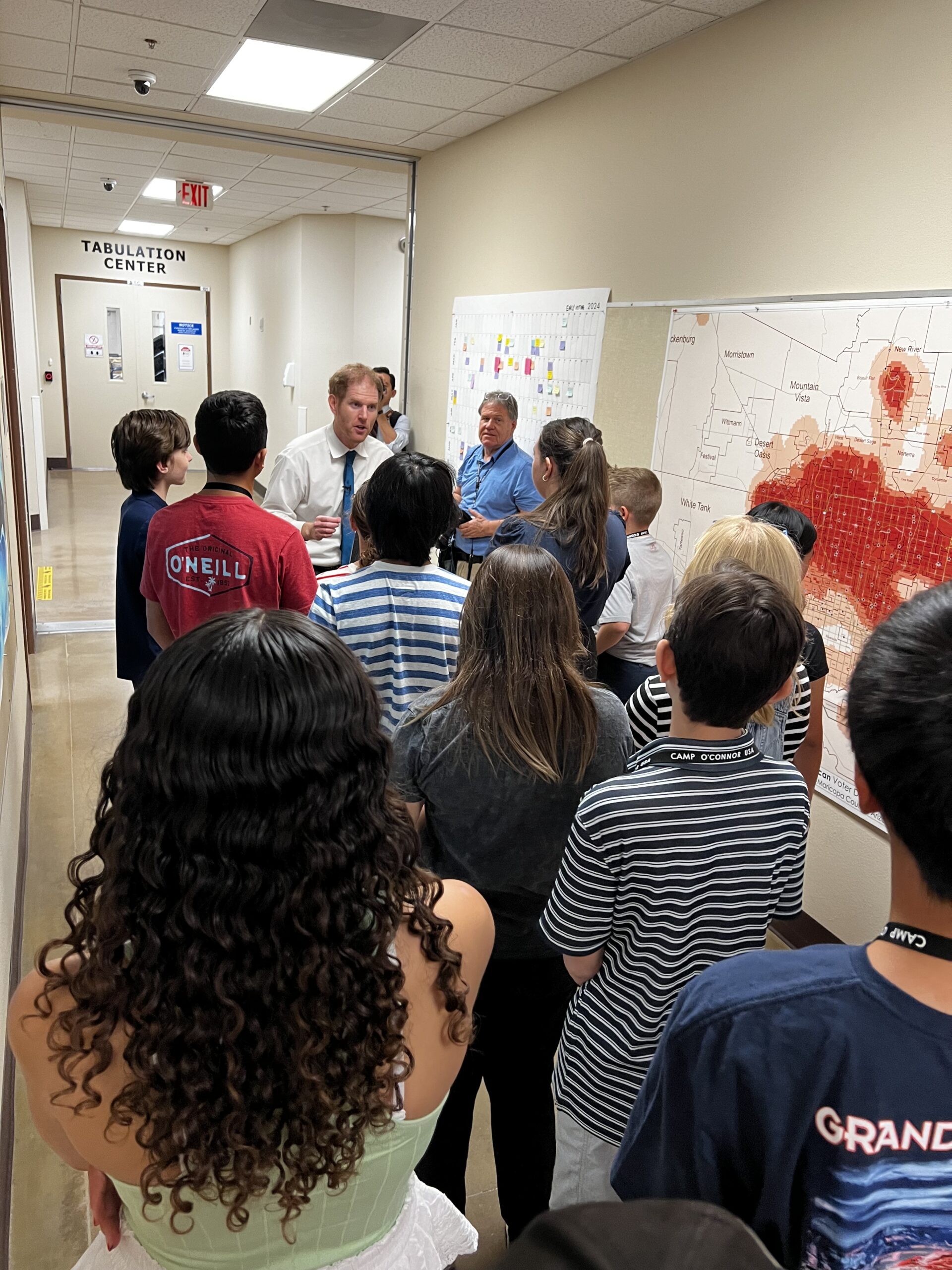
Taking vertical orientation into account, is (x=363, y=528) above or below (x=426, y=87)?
below

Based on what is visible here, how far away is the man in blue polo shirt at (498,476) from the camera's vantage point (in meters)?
4.44

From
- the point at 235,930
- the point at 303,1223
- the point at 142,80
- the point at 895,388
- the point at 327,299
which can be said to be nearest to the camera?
the point at 235,930

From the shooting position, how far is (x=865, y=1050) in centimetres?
60

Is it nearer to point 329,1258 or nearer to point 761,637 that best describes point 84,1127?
point 329,1258

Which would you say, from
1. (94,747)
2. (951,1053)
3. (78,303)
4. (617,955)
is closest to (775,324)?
(617,955)

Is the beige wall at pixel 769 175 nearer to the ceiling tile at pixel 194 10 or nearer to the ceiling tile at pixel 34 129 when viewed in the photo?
the ceiling tile at pixel 194 10

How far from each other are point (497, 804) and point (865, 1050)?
899 mm

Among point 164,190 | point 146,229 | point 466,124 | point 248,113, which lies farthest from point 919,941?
point 146,229

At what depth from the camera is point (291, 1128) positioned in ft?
2.59

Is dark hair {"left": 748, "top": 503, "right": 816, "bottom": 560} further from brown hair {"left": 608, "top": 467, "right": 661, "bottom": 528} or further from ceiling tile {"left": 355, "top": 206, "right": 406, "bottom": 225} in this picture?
ceiling tile {"left": 355, "top": 206, "right": 406, "bottom": 225}

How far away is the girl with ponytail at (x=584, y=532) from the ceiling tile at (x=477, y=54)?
2.02m

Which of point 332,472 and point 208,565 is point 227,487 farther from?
point 332,472

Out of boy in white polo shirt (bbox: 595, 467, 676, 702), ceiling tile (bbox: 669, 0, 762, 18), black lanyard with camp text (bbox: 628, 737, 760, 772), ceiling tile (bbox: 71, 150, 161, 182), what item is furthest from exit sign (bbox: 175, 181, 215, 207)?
black lanyard with camp text (bbox: 628, 737, 760, 772)

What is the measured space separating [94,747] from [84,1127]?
3705 millimetres
